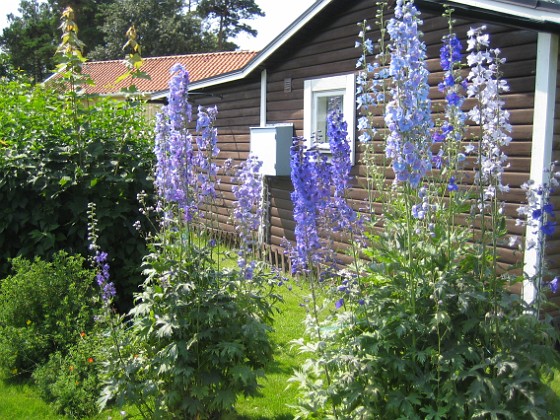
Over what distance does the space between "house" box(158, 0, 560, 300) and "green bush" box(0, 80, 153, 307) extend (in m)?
2.63

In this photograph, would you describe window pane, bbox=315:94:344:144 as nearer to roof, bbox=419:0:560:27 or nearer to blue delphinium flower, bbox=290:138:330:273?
roof, bbox=419:0:560:27

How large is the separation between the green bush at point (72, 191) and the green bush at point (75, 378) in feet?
3.40

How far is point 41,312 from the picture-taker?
5.18m

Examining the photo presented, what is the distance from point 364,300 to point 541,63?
147 inches

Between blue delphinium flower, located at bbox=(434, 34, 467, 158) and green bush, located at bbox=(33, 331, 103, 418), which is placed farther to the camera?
green bush, located at bbox=(33, 331, 103, 418)

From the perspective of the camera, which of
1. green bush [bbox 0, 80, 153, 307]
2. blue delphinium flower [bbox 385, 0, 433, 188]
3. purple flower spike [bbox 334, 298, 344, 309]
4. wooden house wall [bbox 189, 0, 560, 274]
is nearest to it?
blue delphinium flower [bbox 385, 0, 433, 188]

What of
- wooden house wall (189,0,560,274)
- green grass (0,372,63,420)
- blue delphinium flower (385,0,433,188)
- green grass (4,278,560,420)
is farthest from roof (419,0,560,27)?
green grass (0,372,63,420)

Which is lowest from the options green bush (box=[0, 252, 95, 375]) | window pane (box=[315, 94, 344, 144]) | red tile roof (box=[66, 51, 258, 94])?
green bush (box=[0, 252, 95, 375])

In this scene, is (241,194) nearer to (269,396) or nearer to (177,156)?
(177,156)

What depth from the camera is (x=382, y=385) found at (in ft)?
11.0

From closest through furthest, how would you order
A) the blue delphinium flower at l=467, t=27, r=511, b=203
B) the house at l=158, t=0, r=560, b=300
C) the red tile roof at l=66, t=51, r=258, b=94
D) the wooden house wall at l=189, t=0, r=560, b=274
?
the blue delphinium flower at l=467, t=27, r=511, b=203 → the house at l=158, t=0, r=560, b=300 → the wooden house wall at l=189, t=0, r=560, b=274 → the red tile roof at l=66, t=51, r=258, b=94

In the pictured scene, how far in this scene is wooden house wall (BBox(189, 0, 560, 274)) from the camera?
608 centimetres

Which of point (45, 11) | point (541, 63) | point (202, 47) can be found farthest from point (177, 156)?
point (45, 11)

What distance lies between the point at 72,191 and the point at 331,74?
4.56 meters
